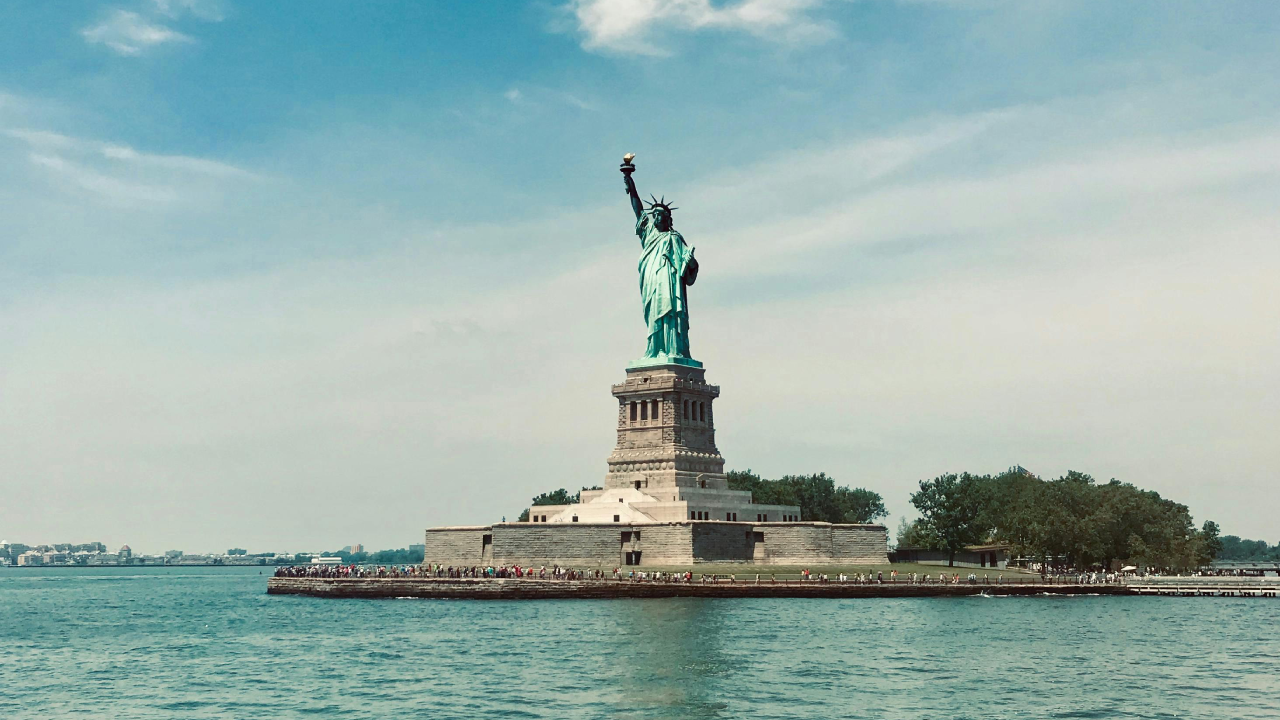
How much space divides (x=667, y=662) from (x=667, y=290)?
48896 millimetres

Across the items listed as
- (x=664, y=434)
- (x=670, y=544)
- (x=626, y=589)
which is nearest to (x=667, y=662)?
(x=626, y=589)

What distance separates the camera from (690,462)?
8975 centimetres

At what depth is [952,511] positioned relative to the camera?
10631cm

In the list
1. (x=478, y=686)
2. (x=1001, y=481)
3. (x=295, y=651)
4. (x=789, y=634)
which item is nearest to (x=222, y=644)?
(x=295, y=651)

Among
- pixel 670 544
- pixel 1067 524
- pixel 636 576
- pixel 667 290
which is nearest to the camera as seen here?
pixel 636 576

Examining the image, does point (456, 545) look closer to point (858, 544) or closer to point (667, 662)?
point (858, 544)

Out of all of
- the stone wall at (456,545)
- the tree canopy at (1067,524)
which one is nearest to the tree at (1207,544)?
the tree canopy at (1067,524)

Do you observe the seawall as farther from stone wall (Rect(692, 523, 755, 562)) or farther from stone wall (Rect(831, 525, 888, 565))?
stone wall (Rect(831, 525, 888, 565))

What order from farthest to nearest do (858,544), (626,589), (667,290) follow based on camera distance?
(667,290), (858,544), (626,589)

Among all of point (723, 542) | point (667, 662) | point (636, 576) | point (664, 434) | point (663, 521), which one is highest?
point (664, 434)

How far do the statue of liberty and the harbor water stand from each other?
998 inches

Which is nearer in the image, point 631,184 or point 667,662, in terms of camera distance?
point 667,662

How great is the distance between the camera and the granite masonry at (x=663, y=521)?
8425 centimetres

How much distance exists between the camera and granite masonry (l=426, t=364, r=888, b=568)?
84250 millimetres
